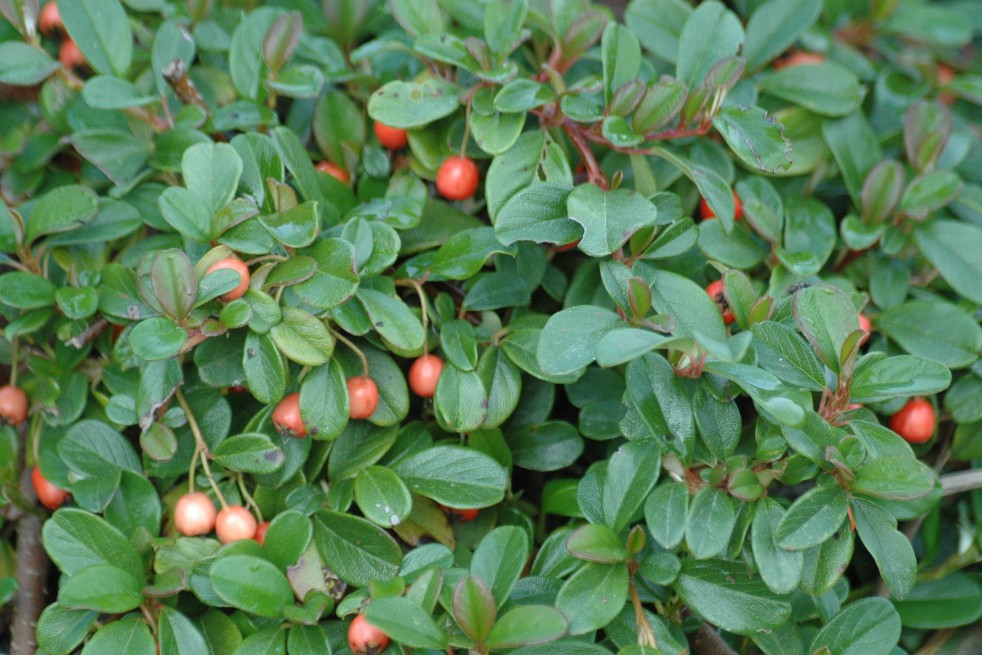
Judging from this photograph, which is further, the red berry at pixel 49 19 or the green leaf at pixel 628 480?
the red berry at pixel 49 19

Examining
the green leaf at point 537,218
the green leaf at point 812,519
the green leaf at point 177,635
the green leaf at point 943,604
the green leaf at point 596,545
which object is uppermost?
Answer: the green leaf at point 537,218

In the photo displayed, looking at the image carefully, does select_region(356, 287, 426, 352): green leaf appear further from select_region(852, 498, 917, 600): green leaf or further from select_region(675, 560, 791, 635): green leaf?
select_region(852, 498, 917, 600): green leaf

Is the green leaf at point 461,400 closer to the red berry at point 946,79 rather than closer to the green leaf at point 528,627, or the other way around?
the green leaf at point 528,627

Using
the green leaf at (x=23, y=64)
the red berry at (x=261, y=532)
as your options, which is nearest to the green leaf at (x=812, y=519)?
the red berry at (x=261, y=532)

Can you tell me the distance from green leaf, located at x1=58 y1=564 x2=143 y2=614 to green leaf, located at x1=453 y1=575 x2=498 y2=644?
18.7 inches

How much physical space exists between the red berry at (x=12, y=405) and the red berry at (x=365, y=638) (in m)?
0.73

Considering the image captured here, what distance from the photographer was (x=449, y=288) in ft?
4.99

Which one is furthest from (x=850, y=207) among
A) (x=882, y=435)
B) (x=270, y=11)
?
(x=270, y=11)

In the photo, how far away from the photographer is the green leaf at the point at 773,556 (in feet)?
3.65

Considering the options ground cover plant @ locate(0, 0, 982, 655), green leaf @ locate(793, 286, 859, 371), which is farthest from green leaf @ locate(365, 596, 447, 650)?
green leaf @ locate(793, 286, 859, 371)

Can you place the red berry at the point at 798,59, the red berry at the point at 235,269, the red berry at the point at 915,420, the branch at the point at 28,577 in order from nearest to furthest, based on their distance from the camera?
1. the red berry at the point at 235,269
2. the branch at the point at 28,577
3. the red berry at the point at 915,420
4. the red berry at the point at 798,59

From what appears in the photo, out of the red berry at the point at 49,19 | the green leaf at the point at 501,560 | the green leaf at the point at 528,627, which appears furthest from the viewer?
the red berry at the point at 49,19

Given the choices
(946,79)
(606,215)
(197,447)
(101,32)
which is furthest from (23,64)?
(946,79)

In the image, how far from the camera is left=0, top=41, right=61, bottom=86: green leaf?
1533mm
